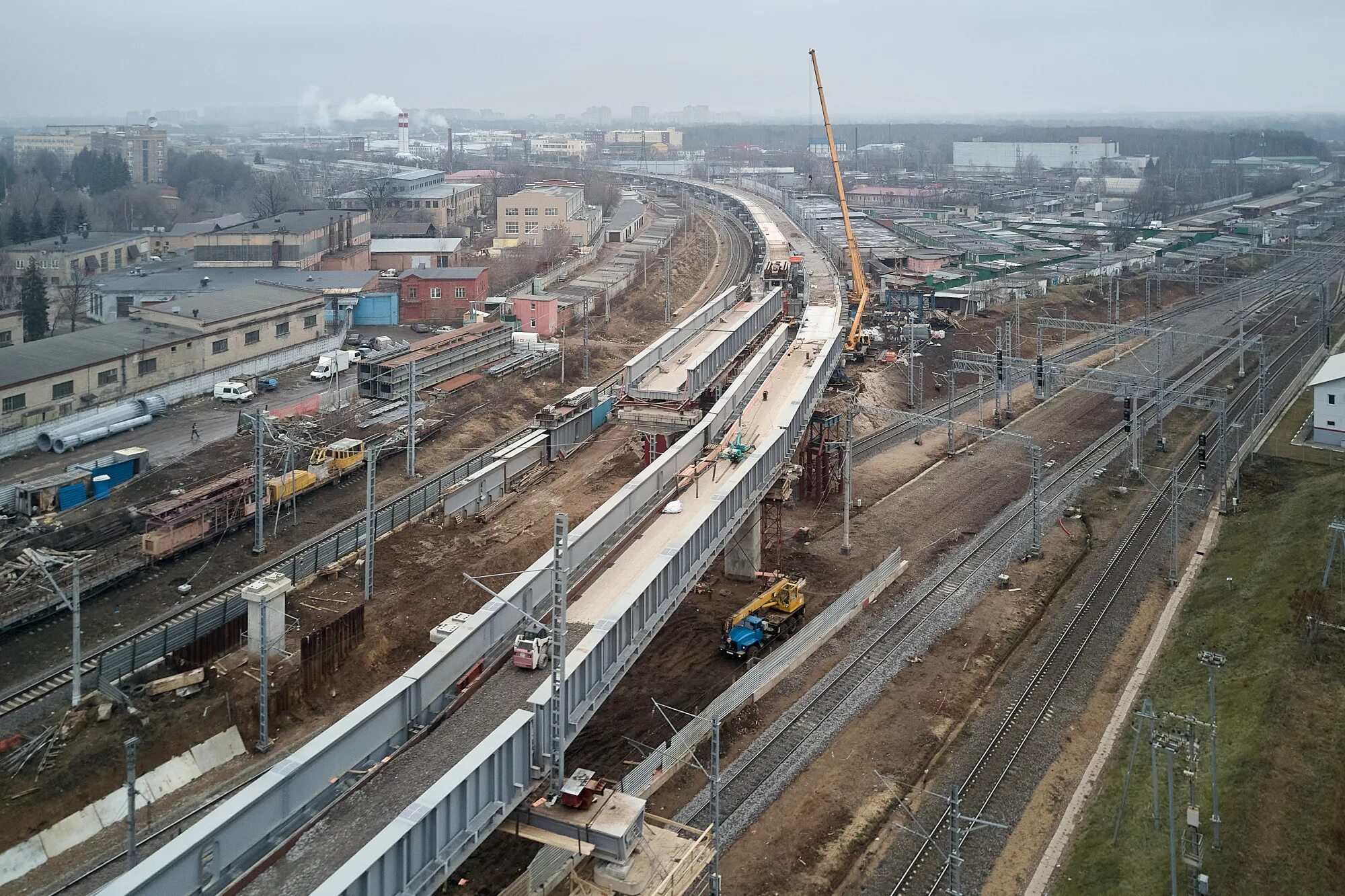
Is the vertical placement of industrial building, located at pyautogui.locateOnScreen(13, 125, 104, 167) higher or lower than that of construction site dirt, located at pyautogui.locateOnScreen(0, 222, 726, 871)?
higher

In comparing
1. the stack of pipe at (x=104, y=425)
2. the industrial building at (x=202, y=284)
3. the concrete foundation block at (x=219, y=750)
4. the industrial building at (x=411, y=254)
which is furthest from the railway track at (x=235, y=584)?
the industrial building at (x=411, y=254)

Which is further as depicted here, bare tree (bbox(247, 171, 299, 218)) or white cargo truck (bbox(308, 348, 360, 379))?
bare tree (bbox(247, 171, 299, 218))

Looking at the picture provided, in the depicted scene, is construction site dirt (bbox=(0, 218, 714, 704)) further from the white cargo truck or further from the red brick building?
the red brick building

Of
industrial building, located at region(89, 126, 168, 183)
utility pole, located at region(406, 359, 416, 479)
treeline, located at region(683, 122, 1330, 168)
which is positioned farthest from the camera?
treeline, located at region(683, 122, 1330, 168)

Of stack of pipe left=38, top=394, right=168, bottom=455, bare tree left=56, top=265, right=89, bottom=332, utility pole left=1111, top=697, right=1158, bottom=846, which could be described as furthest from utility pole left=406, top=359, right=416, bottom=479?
bare tree left=56, top=265, right=89, bottom=332

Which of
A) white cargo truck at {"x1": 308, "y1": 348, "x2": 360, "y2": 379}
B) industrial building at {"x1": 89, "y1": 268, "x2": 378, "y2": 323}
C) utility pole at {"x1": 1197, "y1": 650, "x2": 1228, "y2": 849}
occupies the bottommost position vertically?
utility pole at {"x1": 1197, "y1": 650, "x2": 1228, "y2": 849}

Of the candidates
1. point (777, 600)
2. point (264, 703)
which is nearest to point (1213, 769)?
point (777, 600)
